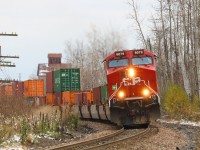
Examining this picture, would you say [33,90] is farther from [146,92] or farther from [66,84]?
[146,92]

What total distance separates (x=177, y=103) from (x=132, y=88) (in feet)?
21.6

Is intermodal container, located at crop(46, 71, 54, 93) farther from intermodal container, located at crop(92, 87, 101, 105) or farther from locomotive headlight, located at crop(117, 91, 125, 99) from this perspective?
locomotive headlight, located at crop(117, 91, 125, 99)

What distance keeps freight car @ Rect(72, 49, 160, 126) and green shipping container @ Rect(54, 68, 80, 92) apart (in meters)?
12.9

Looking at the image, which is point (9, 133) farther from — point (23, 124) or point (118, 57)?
point (118, 57)

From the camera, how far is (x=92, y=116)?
22.0 metres

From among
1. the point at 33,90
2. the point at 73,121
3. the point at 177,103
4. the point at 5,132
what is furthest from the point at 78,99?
the point at 5,132

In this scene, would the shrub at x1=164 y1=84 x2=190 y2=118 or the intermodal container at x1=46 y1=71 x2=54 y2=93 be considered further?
the intermodal container at x1=46 y1=71 x2=54 y2=93

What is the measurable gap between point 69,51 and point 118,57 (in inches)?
2030

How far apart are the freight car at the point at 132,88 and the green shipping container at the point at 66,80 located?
12945mm

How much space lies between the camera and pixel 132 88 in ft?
48.0

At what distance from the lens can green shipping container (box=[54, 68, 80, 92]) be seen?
28.2m

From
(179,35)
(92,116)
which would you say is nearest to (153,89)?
(92,116)

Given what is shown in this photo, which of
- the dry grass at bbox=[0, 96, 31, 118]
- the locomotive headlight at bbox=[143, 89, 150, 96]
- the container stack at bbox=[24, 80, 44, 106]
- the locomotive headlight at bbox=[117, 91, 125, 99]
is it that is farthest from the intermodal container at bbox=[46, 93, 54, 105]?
the locomotive headlight at bbox=[143, 89, 150, 96]

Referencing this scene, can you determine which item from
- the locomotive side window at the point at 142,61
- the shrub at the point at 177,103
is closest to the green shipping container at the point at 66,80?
the shrub at the point at 177,103
